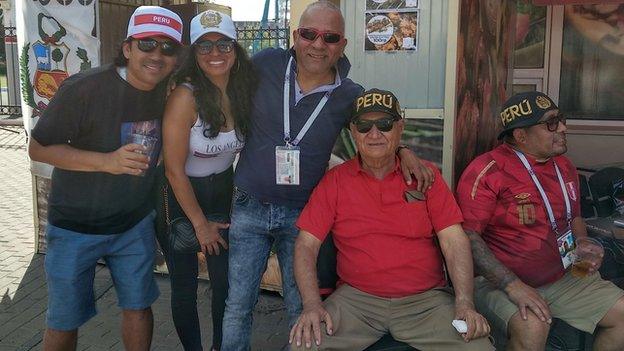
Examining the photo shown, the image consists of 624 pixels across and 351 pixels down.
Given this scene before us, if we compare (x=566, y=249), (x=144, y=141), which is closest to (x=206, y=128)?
(x=144, y=141)

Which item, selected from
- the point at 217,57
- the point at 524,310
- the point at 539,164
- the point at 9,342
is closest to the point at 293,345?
the point at 524,310

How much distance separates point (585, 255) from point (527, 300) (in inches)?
19.7

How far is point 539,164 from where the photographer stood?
306 centimetres

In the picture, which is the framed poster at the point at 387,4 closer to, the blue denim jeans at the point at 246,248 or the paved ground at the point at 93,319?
the blue denim jeans at the point at 246,248

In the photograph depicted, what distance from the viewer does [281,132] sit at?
2.76 meters

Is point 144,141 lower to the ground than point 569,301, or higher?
higher

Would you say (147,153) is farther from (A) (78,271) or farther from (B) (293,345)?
(B) (293,345)

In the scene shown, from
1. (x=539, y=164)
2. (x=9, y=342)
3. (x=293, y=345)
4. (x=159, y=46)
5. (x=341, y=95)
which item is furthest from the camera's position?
(x=9, y=342)

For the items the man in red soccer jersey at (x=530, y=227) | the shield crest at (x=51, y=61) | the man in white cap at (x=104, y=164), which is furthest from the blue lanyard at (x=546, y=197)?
the shield crest at (x=51, y=61)

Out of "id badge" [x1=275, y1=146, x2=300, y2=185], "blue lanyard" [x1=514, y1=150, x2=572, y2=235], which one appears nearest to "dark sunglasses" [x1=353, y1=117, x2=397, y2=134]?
"id badge" [x1=275, y1=146, x2=300, y2=185]

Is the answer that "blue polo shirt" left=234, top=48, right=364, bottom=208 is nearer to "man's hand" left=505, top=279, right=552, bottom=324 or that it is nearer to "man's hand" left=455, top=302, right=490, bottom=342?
"man's hand" left=455, top=302, right=490, bottom=342

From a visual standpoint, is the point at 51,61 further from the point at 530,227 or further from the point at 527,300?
the point at 527,300

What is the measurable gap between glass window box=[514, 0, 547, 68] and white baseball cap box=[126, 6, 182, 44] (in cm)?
463

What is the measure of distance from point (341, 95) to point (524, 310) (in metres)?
1.25
